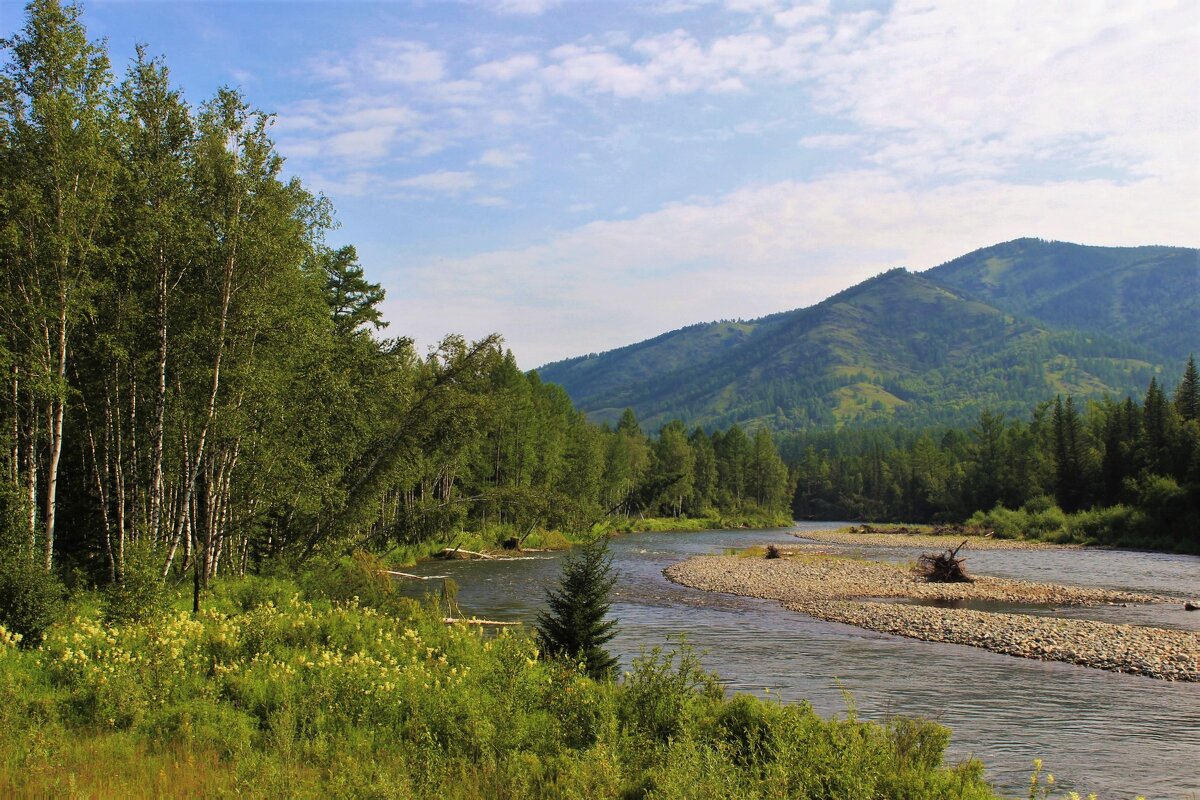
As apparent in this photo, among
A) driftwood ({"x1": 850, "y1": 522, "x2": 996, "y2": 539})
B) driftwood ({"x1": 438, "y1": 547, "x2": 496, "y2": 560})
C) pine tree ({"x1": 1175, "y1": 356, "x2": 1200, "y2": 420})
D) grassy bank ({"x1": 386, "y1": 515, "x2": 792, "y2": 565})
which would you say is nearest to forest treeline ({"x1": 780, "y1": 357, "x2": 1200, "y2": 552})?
pine tree ({"x1": 1175, "y1": 356, "x2": 1200, "y2": 420})

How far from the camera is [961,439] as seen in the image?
563 feet

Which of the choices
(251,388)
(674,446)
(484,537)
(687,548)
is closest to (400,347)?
(251,388)

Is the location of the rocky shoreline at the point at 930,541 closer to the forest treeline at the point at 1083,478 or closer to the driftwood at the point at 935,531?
the driftwood at the point at 935,531

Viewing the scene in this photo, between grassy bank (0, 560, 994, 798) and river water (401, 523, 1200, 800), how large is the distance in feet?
9.05

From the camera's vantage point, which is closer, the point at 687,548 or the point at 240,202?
the point at 240,202

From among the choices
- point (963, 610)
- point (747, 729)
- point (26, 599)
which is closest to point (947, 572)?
point (963, 610)

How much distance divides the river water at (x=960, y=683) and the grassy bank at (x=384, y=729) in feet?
9.05

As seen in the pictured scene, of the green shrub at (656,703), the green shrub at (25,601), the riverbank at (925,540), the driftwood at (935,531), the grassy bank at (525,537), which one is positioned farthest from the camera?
the driftwood at (935,531)

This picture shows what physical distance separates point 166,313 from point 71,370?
9.52 ft

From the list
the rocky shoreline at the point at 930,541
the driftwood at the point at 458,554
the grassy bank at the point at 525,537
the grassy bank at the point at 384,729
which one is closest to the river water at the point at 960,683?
the grassy bank at the point at 384,729

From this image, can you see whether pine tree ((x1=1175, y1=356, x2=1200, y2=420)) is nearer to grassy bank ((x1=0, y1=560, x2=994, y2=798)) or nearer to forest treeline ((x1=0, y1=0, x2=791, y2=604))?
forest treeline ((x1=0, y1=0, x2=791, y2=604))

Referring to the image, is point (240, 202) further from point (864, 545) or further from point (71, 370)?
point (864, 545)

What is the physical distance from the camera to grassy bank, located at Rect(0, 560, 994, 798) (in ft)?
30.6

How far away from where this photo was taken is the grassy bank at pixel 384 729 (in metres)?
9.31
